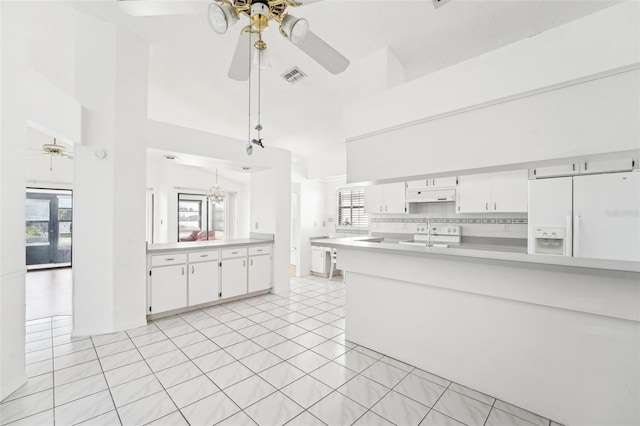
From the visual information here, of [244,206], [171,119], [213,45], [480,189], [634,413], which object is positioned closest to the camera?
[634,413]

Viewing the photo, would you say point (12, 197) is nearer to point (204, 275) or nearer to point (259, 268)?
point (204, 275)

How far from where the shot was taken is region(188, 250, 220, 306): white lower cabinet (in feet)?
12.6

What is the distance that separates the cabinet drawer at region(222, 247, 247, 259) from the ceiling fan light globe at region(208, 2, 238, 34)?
326 centimetres

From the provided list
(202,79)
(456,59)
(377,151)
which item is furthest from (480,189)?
(202,79)

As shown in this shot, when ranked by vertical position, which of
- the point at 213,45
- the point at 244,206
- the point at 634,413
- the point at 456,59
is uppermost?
the point at 213,45

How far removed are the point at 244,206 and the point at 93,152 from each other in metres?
6.03

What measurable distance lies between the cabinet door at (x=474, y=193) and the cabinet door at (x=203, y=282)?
391 cm

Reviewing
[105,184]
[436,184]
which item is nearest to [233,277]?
[105,184]

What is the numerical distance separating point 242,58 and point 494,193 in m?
3.90

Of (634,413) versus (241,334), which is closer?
(634,413)

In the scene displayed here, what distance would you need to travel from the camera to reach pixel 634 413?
5.18 ft

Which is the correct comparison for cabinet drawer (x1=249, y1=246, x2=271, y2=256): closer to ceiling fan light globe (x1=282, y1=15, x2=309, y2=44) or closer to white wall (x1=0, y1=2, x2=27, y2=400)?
white wall (x1=0, y1=2, x2=27, y2=400)

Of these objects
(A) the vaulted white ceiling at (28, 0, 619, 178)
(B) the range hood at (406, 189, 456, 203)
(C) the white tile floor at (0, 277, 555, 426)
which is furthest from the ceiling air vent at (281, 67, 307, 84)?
(C) the white tile floor at (0, 277, 555, 426)

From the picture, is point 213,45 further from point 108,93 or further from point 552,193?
point 552,193
